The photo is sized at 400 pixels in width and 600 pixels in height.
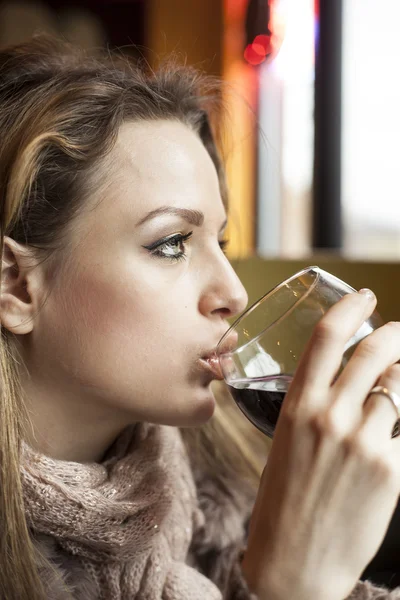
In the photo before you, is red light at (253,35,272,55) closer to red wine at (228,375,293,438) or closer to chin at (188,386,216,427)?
chin at (188,386,216,427)

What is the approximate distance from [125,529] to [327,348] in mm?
496

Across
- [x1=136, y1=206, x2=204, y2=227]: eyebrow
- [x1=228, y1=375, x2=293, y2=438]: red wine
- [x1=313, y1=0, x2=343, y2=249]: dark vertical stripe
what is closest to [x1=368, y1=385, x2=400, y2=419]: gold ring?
[x1=228, y1=375, x2=293, y2=438]: red wine

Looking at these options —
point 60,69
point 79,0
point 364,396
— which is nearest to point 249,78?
point 79,0

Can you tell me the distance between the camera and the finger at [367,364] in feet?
2.13

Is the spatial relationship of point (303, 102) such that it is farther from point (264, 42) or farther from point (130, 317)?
point (130, 317)

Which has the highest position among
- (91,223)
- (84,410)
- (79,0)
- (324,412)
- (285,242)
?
(79,0)

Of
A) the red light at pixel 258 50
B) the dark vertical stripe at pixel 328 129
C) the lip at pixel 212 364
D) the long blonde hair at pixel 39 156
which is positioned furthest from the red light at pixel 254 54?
the lip at pixel 212 364

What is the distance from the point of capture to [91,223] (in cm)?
99

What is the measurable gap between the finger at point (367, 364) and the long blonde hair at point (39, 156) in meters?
0.49

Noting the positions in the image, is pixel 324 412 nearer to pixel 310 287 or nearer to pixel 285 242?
pixel 310 287

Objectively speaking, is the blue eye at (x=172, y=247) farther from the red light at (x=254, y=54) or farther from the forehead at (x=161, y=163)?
the red light at (x=254, y=54)

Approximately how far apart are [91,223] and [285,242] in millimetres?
2540

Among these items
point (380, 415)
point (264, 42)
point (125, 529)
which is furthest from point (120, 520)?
point (264, 42)

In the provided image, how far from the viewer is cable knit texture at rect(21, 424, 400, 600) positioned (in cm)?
96
